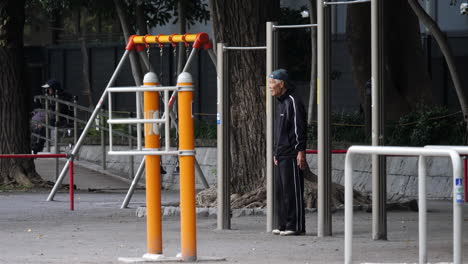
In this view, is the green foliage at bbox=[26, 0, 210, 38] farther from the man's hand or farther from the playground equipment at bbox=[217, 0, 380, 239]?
the man's hand

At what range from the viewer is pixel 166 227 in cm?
1328

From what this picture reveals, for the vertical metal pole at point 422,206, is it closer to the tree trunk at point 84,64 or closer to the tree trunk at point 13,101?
the tree trunk at point 13,101

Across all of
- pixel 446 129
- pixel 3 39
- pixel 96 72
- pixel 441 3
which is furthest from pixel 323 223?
pixel 96 72

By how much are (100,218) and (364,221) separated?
10.9 ft

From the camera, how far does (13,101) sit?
20141 millimetres

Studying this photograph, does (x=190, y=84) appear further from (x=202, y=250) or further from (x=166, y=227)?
(x=166, y=227)

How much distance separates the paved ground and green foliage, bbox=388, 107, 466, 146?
8.97ft

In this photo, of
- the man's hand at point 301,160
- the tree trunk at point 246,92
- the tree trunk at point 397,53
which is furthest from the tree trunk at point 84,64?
the man's hand at point 301,160

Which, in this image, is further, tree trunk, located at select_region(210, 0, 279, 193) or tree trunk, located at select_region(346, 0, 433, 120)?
tree trunk, located at select_region(346, 0, 433, 120)

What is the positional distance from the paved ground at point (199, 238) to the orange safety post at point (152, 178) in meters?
0.49

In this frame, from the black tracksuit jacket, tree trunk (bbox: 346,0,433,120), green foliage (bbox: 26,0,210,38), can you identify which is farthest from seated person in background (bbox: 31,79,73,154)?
the black tracksuit jacket

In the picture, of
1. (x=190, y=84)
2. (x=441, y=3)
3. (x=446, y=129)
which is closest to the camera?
(x=190, y=84)

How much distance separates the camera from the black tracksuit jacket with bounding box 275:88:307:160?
1213 centimetres

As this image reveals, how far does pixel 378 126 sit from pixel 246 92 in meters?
3.60
